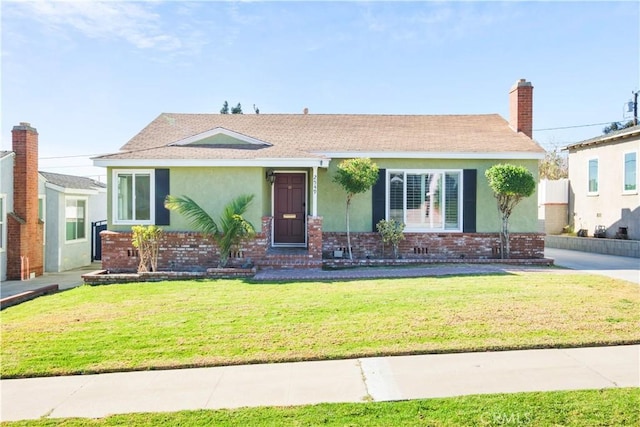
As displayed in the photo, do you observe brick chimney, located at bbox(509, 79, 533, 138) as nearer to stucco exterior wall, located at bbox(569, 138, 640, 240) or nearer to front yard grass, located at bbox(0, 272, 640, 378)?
stucco exterior wall, located at bbox(569, 138, 640, 240)

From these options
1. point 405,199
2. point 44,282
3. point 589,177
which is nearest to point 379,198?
point 405,199

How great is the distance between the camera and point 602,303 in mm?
7520

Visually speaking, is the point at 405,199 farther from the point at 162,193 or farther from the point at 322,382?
the point at 322,382

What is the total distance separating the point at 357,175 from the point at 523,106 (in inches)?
278

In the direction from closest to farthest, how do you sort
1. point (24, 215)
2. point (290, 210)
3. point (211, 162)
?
point (211, 162) → point (24, 215) → point (290, 210)

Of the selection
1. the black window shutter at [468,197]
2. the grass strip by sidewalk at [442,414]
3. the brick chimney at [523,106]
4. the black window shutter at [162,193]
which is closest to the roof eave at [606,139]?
the brick chimney at [523,106]

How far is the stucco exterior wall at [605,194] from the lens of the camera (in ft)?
51.9

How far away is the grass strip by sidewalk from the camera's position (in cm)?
376

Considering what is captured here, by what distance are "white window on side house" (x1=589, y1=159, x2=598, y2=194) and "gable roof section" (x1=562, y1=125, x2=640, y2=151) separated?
79cm

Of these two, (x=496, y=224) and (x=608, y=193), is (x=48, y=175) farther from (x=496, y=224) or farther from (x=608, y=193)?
(x=608, y=193)

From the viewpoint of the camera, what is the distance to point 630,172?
15.9 meters

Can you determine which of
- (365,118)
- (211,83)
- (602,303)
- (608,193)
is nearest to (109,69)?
(211,83)

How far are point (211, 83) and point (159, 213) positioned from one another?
353 inches

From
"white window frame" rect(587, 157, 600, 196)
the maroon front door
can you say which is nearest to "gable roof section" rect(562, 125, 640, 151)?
"white window frame" rect(587, 157, 600, 196)
